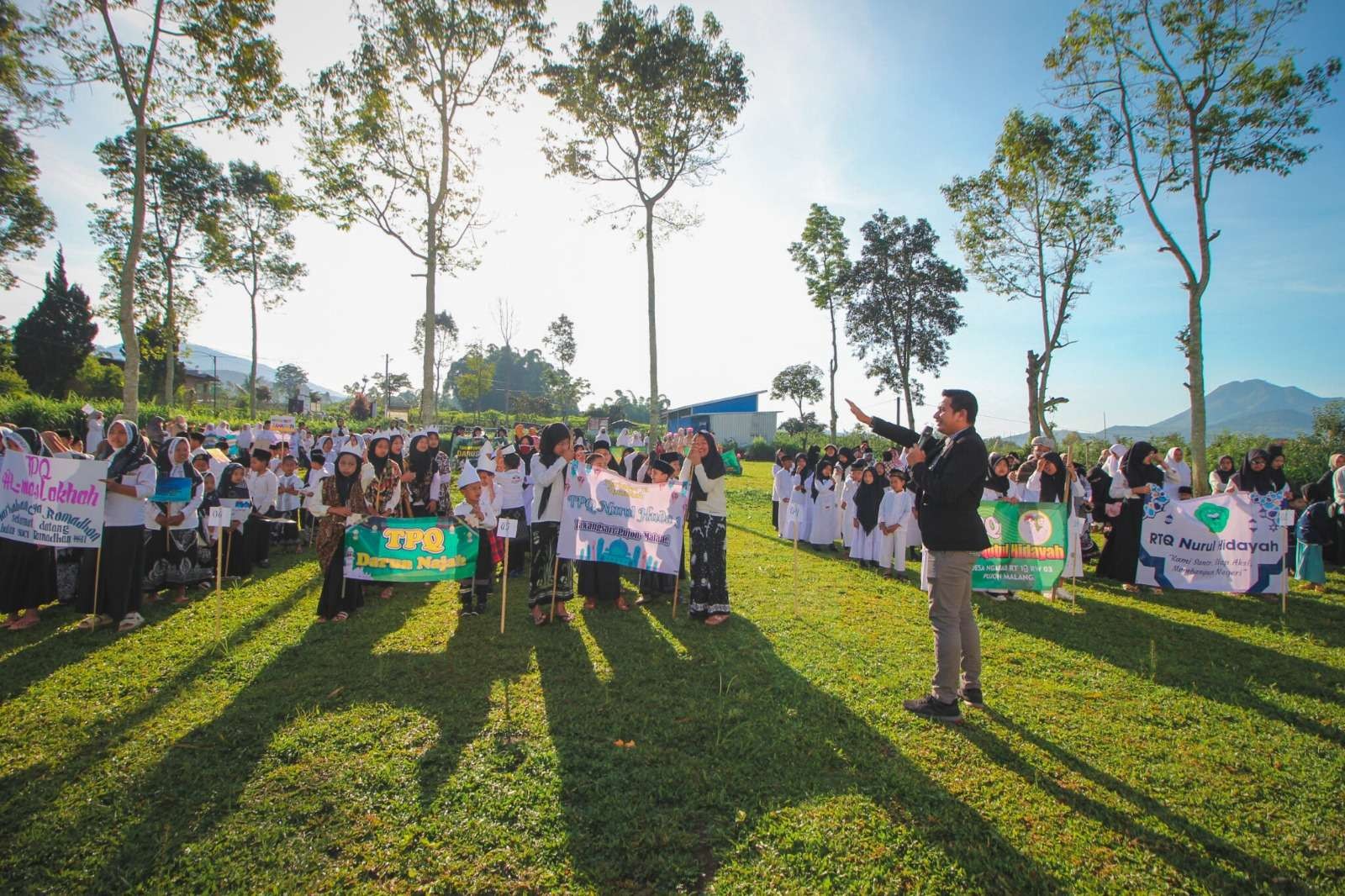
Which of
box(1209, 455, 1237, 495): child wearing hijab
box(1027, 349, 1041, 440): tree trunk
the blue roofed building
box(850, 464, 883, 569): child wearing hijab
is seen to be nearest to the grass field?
box(850, 464, 883, 569): child wearing hijab

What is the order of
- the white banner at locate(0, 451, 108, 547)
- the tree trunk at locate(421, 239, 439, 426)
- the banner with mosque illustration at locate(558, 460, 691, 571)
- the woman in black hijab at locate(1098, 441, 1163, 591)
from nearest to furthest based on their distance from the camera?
the white banner at locate(0, 451, 108, 547), the banner with mosque illustration at locate(558, 460, 691, 571), the woman in black hijab at locate(1098, 441, 1163, 591), the tree trunk at locate(421, 239, 439, 426)

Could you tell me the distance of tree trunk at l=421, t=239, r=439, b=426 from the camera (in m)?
18.3

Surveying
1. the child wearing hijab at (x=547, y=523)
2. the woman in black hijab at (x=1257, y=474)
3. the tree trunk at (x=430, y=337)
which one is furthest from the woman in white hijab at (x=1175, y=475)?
the tree trunk at (x=430, y=337)

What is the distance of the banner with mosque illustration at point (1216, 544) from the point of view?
283 inches

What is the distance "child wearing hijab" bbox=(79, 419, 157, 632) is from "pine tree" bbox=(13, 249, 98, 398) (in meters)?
42.7

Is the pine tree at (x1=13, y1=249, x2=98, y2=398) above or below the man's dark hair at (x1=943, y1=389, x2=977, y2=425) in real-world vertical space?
above

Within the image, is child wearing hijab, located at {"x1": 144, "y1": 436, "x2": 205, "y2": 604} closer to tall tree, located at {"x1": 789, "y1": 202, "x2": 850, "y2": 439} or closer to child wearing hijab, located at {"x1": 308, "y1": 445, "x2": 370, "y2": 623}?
child wearing hijab, located at {"x1": 308, "y1": 445, "x2": 370, "y2": 623}

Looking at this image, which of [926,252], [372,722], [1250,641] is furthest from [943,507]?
[926,252]

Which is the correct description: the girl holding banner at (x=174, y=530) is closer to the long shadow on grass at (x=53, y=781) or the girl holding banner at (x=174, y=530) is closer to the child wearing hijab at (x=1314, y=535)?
the long shadow on grass at (x=53, y=781)

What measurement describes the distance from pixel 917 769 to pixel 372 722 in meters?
3.69

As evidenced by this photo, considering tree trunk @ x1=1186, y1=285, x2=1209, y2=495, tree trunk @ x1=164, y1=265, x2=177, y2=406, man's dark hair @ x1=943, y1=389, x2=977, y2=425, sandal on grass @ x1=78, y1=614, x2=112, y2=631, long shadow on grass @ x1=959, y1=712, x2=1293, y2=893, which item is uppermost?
tree trunk @ x1=164, y1=265, x2=177, y2=406

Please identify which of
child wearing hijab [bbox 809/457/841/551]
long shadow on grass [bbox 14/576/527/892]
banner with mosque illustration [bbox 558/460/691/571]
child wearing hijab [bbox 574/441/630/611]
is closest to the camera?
long shadow on grass [bbox 14/576/527/892]

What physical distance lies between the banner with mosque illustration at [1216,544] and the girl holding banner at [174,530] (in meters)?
11.7

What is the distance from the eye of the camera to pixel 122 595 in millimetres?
6016
